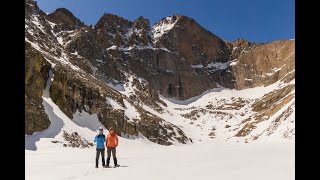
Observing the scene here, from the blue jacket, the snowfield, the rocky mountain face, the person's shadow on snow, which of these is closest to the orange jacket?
the blue jacket

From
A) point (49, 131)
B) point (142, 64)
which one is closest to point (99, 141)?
point (49, 131)

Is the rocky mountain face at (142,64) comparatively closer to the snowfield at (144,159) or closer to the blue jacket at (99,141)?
the snowfield at (144,159)

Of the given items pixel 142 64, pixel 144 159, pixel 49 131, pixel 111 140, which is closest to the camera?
pixel 111 140

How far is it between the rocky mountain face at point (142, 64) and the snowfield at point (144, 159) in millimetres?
3374

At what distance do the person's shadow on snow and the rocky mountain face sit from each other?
12.9 feet

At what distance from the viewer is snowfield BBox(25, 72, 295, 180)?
493 inches

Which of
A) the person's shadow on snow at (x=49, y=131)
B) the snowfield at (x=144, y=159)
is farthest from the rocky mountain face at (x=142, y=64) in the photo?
the person's shadow on snow at (x=49, y=131)

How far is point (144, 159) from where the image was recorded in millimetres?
21391

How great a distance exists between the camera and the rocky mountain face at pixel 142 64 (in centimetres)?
5659

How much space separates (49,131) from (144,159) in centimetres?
2111

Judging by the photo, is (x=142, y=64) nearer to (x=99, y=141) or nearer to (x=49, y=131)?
(x=49, y=131)

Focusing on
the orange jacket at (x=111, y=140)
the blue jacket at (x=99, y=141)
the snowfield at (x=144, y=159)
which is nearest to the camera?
the snowfield at (x=144, y=159)
